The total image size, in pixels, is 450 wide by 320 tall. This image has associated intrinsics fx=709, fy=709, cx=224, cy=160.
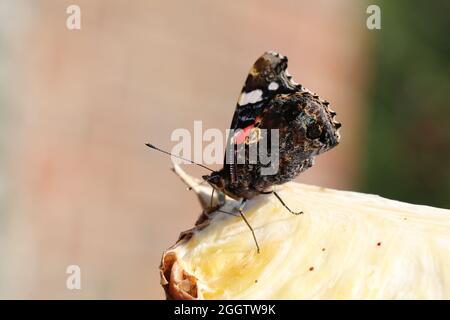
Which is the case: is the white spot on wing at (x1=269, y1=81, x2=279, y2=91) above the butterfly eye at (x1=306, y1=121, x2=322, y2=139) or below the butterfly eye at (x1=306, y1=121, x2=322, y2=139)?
above

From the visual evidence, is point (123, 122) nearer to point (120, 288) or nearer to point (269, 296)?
point (120, 288)

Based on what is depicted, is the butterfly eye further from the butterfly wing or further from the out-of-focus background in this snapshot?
the out-of-focus background

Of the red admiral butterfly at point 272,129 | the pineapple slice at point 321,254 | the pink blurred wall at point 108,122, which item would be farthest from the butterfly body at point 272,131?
the pink blurred wall at point 108,122

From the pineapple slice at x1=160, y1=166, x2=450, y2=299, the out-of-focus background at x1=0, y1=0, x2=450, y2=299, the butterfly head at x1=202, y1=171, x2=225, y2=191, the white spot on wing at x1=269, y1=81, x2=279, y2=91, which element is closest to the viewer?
the pineapple slice at x1=160, y1=166, x2=450, y2=299

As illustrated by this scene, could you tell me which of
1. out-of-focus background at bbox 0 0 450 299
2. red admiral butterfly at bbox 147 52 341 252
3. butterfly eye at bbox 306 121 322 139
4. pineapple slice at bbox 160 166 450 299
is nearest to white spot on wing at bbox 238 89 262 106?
red admiral butterfly at bbox 147 52 341 252

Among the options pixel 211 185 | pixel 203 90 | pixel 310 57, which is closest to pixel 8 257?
pixel 203 90

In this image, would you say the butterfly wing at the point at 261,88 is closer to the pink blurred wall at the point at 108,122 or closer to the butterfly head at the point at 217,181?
the butterfly head at the point at 217,181

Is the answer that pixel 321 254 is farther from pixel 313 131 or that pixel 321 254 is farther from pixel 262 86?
pixel 262 86
